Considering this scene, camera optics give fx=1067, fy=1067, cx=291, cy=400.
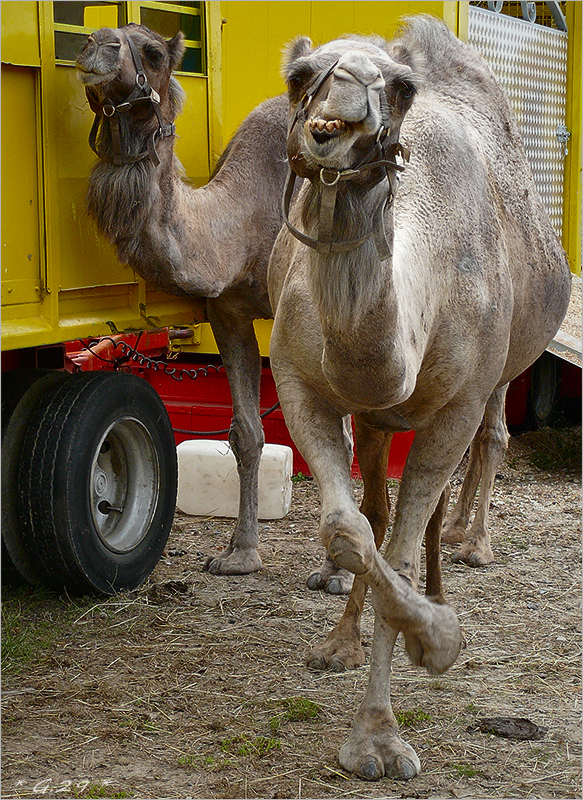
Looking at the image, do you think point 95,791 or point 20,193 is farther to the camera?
point 20,193

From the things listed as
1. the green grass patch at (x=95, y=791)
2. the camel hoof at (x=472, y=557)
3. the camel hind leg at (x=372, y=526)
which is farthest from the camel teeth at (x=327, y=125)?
the camel hoof at (x=472, y=557)

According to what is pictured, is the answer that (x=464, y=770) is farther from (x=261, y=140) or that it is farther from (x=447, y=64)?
(x=261, y=140)

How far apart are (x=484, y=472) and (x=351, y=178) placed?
3.66 m

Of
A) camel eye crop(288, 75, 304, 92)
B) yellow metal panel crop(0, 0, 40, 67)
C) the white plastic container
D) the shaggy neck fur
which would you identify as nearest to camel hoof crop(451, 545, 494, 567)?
the white plastic container

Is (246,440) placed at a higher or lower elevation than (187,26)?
lower

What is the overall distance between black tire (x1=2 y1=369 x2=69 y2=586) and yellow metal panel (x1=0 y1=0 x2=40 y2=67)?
1.38 m

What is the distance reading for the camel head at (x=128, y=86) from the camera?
4207 mm

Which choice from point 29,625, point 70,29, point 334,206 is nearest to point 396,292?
point 334,206

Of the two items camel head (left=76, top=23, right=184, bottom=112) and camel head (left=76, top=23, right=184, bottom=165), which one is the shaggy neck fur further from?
camel head (left=76, top=23, right=184, bottom=112)

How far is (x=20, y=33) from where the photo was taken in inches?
163

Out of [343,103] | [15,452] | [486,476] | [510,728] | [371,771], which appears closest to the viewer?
[343,103]

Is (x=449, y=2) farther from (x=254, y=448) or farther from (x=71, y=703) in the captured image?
(x=71, y=703)

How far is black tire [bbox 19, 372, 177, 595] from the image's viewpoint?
4.58 metres

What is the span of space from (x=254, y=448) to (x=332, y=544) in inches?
102
